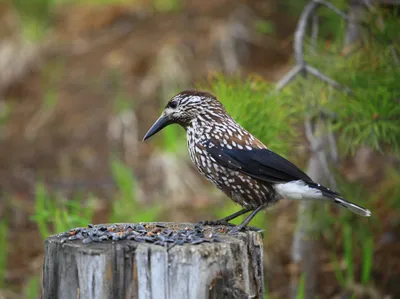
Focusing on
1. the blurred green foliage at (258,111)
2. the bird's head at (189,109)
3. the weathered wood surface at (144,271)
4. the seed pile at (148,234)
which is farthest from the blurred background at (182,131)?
the weathered wood surface at (144,271)

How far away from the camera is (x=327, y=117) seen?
433 cm

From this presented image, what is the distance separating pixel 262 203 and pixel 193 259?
960 millimetres

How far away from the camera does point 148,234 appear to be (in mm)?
2902

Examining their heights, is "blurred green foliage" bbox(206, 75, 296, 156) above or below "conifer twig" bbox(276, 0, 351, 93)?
below

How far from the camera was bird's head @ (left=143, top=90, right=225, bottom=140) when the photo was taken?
3.69 meters

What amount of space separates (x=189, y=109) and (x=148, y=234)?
1.00m

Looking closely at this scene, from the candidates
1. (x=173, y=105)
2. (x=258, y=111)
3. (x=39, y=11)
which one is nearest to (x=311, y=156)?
(x=258, y=111)

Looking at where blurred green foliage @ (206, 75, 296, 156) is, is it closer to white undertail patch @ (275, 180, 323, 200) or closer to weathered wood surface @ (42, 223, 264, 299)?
white undertail patch @ (275, 180, 323, 200)

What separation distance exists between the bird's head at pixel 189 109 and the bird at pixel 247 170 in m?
0.03

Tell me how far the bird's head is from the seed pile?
71cm

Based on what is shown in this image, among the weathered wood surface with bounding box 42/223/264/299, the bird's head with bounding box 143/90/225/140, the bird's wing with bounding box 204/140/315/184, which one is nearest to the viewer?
the weathered wood surface with bounding box 42/223/264/299

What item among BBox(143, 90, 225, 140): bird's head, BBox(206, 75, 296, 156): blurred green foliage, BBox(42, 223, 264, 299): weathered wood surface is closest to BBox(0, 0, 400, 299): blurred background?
BBox(206, 75, 296, 156): blurred green foliage

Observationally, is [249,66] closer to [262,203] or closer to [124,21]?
[124,21]

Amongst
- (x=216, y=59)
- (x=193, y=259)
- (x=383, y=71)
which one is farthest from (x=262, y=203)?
(x=216, y=59)
